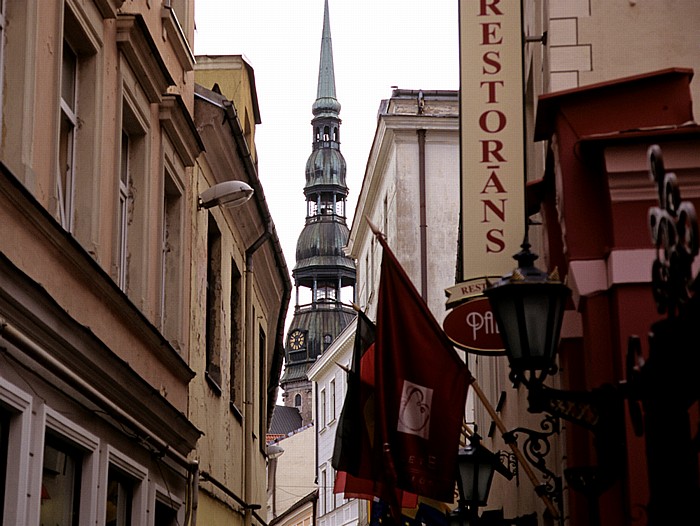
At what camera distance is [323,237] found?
10638cm

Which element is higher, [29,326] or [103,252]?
[103,252]

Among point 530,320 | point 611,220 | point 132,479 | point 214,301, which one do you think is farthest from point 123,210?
point 530,320

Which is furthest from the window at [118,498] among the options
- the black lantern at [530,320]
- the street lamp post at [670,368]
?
the street lamp post at [670,368]

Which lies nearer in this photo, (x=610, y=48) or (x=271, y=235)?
(x=610, y=48)

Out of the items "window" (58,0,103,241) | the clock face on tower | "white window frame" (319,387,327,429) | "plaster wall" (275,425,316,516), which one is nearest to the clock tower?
the clock face on tower

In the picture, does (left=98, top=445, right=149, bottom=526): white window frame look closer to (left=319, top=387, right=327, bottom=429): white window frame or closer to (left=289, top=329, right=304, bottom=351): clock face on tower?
(left=319, top=387, right=327, bottom=429): white window frame

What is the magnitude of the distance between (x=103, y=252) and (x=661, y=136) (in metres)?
5.03

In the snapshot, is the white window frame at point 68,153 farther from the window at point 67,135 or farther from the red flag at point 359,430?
the red flag at point 359,430

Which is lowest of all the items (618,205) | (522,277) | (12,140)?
(522,277)

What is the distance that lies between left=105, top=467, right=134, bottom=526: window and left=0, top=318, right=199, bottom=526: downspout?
40 cm

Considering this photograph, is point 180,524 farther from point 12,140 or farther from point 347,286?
point 347,286

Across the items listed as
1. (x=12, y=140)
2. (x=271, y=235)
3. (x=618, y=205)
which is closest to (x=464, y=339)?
(x=618, y=205)

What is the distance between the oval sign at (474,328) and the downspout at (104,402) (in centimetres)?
268

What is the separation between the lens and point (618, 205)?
304 inches
